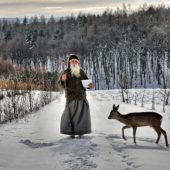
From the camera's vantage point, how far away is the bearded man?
887 centimetres

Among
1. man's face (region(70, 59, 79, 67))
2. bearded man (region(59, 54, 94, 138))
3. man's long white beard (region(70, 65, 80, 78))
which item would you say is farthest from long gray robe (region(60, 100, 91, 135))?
man's face (region(70, 59, 79, 67))

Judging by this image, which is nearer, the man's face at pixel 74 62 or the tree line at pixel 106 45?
the man's face at pixel 74 62

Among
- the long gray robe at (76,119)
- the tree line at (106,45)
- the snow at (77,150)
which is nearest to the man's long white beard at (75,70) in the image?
the long gray robe at (76,119)

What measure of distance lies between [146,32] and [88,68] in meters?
13.8

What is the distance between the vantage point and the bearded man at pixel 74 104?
8867mm

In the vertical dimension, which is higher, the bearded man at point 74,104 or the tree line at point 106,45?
the tree line at point 106,45

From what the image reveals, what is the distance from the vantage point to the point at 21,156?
23.8 ft

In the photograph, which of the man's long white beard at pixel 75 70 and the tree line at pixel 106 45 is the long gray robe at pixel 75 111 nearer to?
the man's long white beard at pixel 75 70

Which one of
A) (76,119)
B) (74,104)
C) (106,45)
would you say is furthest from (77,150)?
(106,45)

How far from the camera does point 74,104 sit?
8.93m

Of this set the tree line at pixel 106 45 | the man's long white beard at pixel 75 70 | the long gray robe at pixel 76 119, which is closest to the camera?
the long gray robe at pixel 76 119

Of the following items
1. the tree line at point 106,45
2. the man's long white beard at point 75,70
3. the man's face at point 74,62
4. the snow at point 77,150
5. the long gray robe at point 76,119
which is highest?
the tree line at point 106,45

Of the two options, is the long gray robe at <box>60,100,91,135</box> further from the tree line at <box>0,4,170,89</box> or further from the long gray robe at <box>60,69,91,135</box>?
the tree line at <box>0,4,170,89</box>

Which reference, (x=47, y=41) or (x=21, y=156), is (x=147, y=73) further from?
(x=21, y=156)
